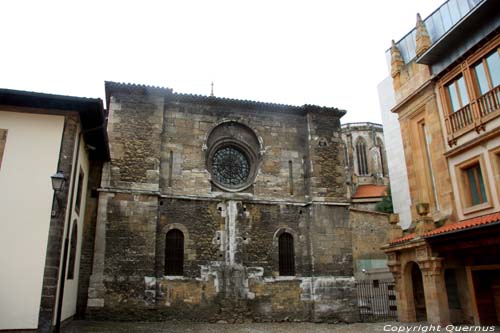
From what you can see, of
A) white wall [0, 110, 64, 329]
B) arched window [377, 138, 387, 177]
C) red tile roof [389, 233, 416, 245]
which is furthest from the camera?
arched window [377, 138, 387, 177]

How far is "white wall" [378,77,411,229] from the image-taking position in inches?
1095

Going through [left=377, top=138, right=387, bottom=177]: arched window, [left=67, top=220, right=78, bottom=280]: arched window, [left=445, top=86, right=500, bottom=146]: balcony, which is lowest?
[left=67, top=220, right=78, bottom=280]: arched window

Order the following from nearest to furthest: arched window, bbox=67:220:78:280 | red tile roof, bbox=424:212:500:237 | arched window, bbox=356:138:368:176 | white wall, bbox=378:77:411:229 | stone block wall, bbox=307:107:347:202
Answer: red tile roof, bbox=424:212:500:237, arched window, bbox=67:220:78:280, stone block wall, bbox=307:107:347:202, white wall, bbox=378:77:411:229, arched window, bbox=356:138:368:176

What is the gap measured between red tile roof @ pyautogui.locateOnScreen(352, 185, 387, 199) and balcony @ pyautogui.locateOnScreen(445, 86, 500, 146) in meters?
30.3

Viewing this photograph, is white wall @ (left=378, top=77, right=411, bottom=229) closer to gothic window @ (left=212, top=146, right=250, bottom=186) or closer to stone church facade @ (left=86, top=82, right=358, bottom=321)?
stone church facade @ (left=86, top=82, right=358, bottom=321)

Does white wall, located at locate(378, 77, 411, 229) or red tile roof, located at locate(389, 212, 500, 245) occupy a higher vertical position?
white wall, located at locate(378, 77, 411, 229)

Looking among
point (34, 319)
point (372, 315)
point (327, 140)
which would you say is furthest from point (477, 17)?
point (34, 319)

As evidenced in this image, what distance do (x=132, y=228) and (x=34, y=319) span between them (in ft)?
19.1

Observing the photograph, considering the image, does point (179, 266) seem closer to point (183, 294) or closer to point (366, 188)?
point (183, 294)

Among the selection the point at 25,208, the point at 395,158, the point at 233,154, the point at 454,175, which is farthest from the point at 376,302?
the point at 25,208

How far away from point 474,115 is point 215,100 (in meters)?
9.75

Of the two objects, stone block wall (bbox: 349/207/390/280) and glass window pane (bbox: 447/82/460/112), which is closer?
glass window pane (bbox: 447/82/460/112)

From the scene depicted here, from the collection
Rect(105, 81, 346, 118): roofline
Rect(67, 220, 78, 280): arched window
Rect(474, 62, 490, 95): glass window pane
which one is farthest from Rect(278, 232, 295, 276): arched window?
Rect(474, 62, 490, 95): glass window pane

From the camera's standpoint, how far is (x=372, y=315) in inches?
649
